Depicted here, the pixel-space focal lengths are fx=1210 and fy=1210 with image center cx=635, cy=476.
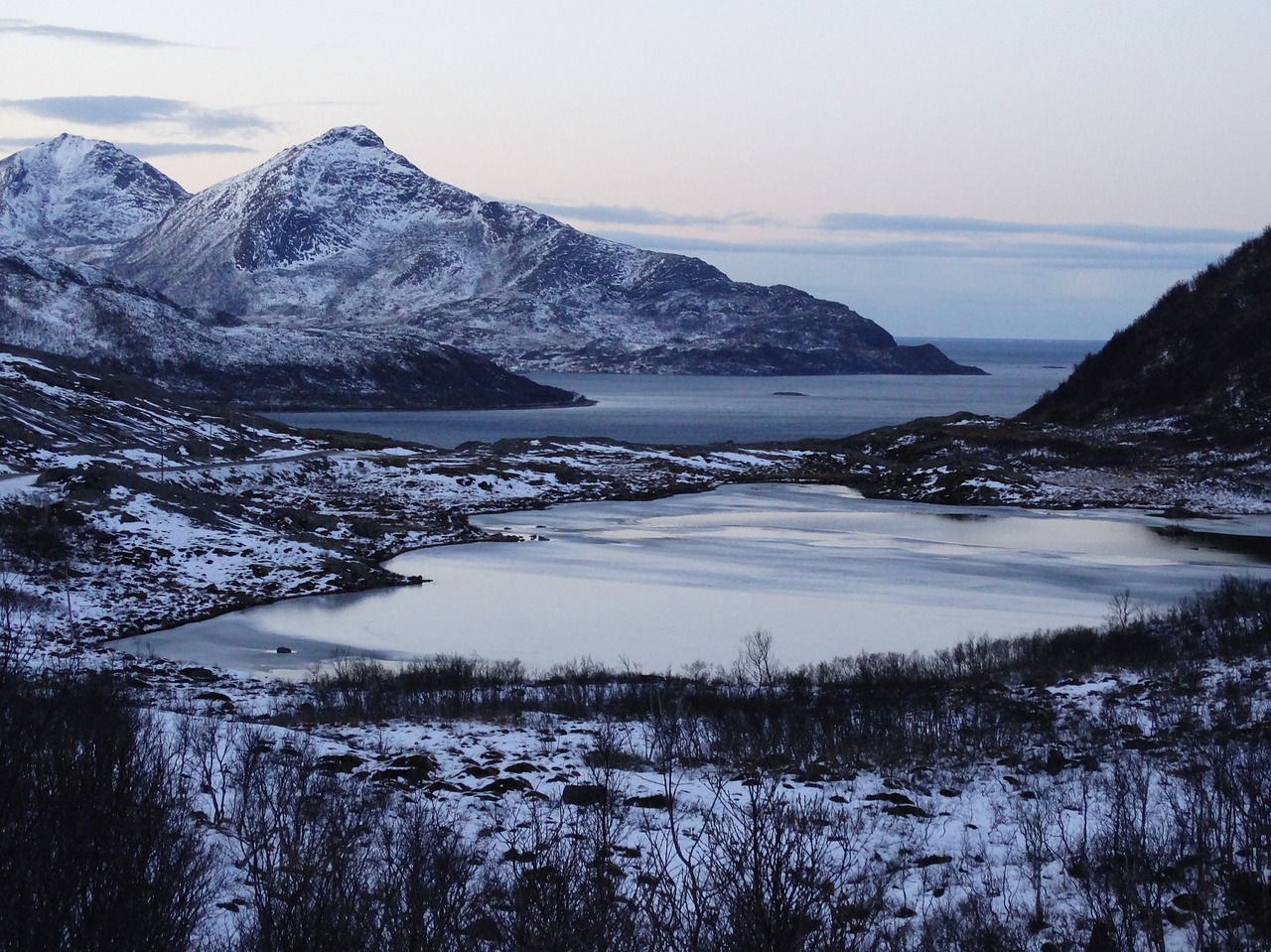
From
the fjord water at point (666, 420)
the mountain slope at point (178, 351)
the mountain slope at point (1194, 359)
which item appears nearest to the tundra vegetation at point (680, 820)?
the mountain slope at point (1194, 359)

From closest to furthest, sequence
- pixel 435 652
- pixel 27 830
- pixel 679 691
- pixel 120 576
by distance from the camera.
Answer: pixel 27 830 < pixel 679 691 < pixel 435 652 < pixel 120 576

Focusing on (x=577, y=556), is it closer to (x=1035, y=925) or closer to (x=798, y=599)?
(x=798, y=599)

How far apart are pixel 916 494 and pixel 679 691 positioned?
4500cm

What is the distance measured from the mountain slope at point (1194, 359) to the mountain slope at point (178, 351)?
388 feet

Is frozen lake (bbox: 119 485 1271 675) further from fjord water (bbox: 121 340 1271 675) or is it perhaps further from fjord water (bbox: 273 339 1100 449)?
fjord water (bbox: 273 339 1100 449)

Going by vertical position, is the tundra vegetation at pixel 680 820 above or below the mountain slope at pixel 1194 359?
below

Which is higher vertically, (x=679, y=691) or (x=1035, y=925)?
(x=1035, y=925)

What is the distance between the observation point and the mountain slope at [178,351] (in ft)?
576

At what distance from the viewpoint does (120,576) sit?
34625 millimetres

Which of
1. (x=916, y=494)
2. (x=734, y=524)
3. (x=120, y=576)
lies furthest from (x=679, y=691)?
(x=916, y=494)

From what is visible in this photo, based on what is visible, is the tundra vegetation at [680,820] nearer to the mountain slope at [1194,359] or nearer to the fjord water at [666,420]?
the mountain slope at [1194,359]

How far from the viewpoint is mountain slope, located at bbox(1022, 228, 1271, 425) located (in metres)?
70.3

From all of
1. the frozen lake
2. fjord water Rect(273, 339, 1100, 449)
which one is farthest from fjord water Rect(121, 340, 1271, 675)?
fjord water Rect(273, 339, 1100, 449)

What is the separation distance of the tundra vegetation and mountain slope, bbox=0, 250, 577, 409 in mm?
160158
